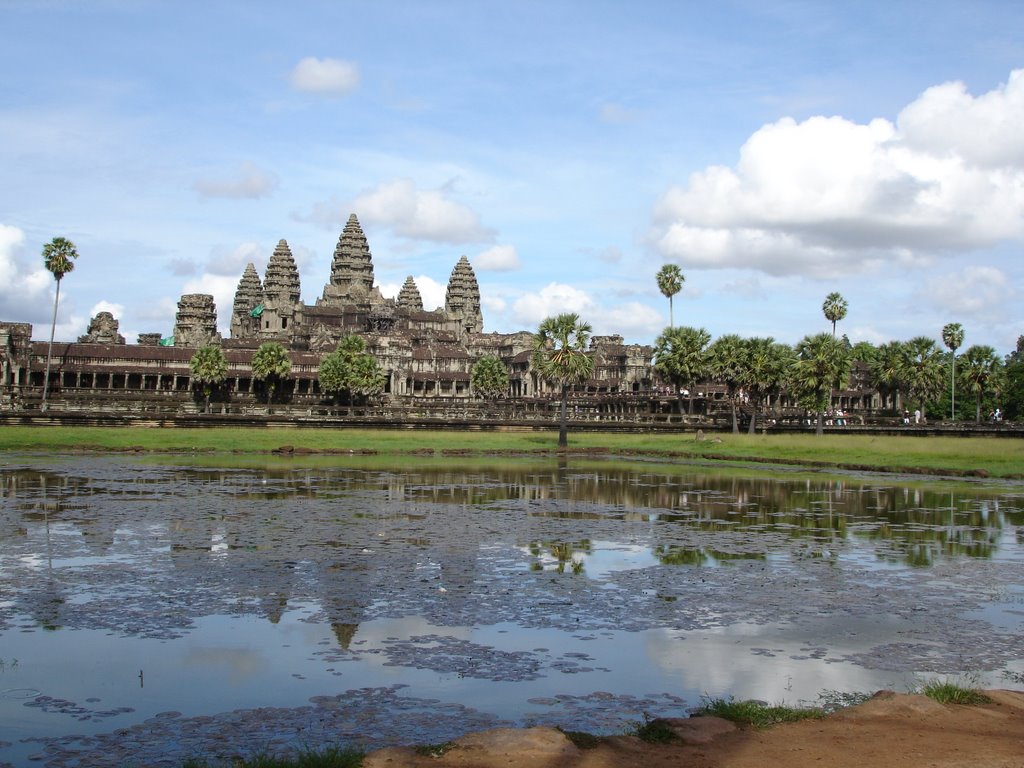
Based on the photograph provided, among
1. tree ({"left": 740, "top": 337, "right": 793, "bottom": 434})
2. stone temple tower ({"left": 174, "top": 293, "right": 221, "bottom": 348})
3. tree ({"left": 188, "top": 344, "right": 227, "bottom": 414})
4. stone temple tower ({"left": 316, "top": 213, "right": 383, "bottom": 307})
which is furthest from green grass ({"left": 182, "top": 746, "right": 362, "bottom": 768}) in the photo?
stone temple tower ({"left": 316, "top": 213, "right": 383, "bottom": 307})

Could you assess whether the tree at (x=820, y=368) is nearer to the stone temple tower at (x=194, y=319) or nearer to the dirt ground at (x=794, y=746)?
the dirt ground at (x=794, y=746)

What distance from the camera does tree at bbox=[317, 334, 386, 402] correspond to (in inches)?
4392

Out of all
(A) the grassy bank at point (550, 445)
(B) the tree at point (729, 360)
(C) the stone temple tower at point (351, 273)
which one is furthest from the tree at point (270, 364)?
(C) the stone temple tower at point (351, 273)

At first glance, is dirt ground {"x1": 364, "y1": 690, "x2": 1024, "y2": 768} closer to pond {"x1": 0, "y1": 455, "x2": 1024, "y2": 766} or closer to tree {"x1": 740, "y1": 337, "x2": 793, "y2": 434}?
pond {"x1": 0, "y1": 455, "x2": 1024, "y2": 766}

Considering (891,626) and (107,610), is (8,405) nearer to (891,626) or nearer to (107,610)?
(107,610)

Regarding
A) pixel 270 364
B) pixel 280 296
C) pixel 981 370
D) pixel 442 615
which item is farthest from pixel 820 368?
pixel 280 296

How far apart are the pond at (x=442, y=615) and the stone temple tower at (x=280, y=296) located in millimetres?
150822

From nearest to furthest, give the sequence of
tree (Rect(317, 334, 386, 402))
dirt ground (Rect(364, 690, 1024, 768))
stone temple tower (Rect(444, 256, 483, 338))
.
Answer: dirt ground (Rect(364, 690, 1024, 768))
tree (Rect(317, 334, 386, 402))
stone temple tower (Rect(444, 256, 483, 338))

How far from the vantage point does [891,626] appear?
14812 mm

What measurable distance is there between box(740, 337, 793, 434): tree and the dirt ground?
3383 inches

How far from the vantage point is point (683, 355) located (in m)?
102

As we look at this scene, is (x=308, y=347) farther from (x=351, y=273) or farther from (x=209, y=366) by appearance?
(x=209, y=366)

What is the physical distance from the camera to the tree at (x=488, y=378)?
457 ft

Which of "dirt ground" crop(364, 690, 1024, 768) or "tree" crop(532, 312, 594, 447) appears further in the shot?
"tree" crop(532, 312, 594, 447)
